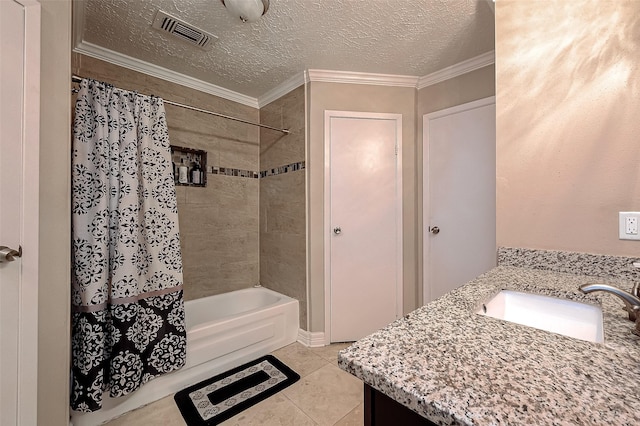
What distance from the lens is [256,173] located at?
2768mm

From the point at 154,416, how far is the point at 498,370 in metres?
1.77

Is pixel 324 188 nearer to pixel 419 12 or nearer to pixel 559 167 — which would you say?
pixel 419 12

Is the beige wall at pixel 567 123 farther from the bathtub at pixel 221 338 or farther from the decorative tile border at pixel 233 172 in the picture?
the decorative tile border at pixel 233 172

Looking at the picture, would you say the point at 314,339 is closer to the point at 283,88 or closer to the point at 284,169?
the point at 284,169

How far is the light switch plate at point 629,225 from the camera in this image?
97 cm

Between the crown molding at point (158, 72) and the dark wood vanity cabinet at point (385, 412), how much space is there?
8.57ft

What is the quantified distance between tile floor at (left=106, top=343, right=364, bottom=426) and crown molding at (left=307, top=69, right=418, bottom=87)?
89.3 inches

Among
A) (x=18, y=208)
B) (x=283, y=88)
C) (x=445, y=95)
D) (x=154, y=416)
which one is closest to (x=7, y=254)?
(x=18, y=208)

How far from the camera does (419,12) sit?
1520 millimetres

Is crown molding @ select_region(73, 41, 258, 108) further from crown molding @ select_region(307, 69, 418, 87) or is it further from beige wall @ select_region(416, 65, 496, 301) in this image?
beige wall @ select_region(416, 65, 496, 301)

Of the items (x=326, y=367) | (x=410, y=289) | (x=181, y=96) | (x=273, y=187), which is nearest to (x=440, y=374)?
(x=326, y=367)

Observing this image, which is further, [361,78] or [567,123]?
[361,78]

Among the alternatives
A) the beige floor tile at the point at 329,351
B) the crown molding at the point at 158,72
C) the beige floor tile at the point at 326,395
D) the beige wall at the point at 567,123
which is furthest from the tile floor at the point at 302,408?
the crown molding at the point at 158,72

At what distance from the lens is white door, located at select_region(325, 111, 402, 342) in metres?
2.21
